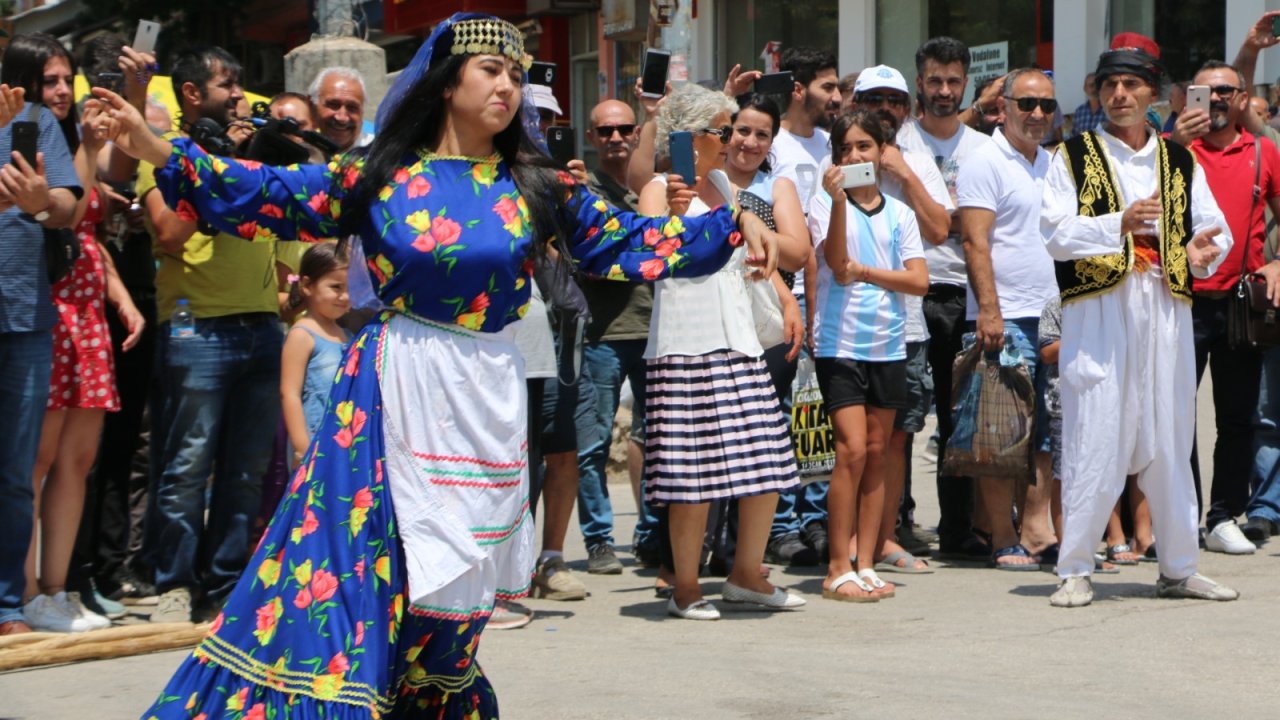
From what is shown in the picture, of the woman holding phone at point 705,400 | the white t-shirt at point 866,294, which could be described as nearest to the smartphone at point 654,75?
the woman holding phone at point 705,400

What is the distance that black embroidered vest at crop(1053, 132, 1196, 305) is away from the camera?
22.5ft

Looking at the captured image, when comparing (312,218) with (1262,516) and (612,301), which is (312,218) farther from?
(1262,516)

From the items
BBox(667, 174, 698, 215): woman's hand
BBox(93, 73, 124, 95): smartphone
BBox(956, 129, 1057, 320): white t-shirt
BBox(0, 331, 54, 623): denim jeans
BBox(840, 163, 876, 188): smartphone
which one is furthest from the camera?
BBox(956, 129, 1057, 320): white t-shirt

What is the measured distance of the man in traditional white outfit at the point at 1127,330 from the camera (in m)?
6.88

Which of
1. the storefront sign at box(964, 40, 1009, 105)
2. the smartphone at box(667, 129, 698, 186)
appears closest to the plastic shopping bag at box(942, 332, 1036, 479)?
the smartphone at box(667, 129, 698, 186)

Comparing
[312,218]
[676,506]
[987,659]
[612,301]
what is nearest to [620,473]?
[612,301]

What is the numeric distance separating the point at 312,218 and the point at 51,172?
206 cm

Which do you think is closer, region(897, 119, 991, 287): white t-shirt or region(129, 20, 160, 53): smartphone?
region(129, 20, 160, 53): smartphone

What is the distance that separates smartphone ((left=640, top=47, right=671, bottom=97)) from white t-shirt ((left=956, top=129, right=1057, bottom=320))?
2162mm

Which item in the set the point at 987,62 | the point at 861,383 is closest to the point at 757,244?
the point at 861,383

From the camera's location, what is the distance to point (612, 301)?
7758mm

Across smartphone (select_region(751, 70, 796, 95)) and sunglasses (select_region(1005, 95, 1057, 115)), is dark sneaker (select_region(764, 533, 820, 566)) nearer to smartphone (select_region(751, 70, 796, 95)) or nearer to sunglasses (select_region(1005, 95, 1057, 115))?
smartphone (select_region(751, 70, 796, 95))

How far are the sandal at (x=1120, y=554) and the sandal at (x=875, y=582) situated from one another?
4.91ft

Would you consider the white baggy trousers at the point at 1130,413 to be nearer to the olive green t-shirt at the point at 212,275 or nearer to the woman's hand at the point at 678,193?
the woman's hand at the point at 678,193
